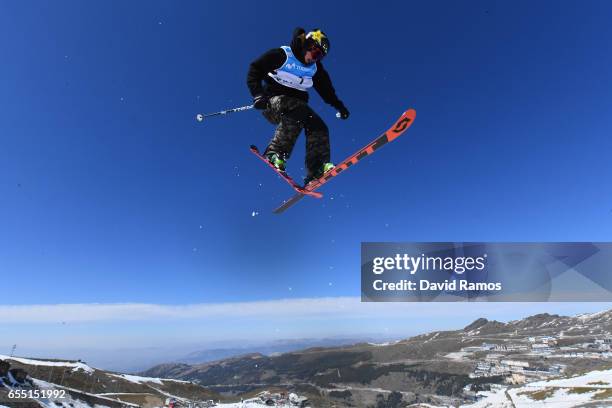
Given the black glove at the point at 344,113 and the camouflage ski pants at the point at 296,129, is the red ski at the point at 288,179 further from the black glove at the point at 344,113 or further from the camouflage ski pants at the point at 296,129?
the black glove at the point at 344,113

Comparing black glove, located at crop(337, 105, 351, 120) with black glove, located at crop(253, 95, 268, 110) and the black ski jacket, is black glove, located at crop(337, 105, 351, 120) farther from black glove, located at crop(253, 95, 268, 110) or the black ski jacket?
black glove, located at crop(253, 95, 268, 110)

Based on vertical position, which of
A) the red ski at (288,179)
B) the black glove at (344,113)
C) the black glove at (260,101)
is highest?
the black glove at (344,113)

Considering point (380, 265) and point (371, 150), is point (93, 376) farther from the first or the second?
point (371, 150)

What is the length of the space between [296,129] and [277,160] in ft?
3.75

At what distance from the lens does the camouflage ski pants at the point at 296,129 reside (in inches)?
424

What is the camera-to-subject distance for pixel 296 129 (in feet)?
36.3

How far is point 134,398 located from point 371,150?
129 meters

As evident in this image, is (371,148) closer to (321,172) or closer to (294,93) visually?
(321,172)

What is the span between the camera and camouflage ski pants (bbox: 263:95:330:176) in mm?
10758

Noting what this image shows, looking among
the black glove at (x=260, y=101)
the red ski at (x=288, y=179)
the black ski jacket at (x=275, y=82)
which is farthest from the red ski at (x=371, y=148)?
the black glove at (x=260, y=101)

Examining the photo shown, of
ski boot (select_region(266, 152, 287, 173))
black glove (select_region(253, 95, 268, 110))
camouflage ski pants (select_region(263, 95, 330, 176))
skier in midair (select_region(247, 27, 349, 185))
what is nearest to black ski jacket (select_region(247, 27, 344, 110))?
skier in midair (select_region(247, 27, 349, 185))

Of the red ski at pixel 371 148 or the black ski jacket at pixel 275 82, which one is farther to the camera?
the red ski at pixel 371 148

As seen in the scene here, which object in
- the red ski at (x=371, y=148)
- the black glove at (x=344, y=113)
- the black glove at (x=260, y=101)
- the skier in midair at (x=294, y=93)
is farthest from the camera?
the black glove at (x=344, y=113)

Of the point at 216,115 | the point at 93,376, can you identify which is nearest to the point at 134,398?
the point at 93,376
